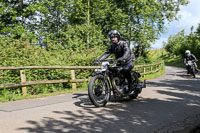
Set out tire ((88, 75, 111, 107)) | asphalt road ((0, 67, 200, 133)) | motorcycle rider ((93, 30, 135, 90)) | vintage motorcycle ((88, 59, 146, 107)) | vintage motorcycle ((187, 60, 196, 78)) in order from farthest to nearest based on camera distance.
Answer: vintage motorcycle ((187, 60, 196, 78)), motorcycle rider ((93, 30, 135, 90)), vintage motorcycle ((88, 59, 146, 107)), tire ((88, 75, 111, 107)), asphalt road ((0, 67, 200, 133))

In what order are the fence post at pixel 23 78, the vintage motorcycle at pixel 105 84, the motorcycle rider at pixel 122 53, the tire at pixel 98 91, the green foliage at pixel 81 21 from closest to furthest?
1. the tire at pixel 98 91
2. the vintage motorcycle at pixel 105 84
3. the motorcycle rider at pixel 122 53
4. the fence post at pixel 23 78
5. the green foliage at pixel 81 21

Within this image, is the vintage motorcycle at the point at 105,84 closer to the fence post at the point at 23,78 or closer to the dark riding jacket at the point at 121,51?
the dark riding jacket at the point at 121,51

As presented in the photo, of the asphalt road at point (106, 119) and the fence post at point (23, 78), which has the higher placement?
the fence post at point (23, 78)

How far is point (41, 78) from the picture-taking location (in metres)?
9.33

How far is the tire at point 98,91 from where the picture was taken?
5359mm

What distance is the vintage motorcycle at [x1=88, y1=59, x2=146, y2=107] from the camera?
5.48 metres

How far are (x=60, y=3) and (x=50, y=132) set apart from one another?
2802 cm

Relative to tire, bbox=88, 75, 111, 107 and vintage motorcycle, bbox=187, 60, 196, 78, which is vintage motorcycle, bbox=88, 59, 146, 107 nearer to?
tire, bbox=88, 75, 111, 107

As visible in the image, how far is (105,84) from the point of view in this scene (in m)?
5.78

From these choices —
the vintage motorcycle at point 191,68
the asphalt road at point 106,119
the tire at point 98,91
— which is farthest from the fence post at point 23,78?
the vintage motorcycle at point 191,68

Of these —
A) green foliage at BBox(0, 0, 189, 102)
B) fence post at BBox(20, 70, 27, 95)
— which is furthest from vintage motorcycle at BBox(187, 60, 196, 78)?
fence post at BBox(20, 70, 27, 95)

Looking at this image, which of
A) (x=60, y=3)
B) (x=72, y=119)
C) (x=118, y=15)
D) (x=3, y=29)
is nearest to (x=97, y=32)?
(x=118, y=15)

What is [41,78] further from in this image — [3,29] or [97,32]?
[97,32]

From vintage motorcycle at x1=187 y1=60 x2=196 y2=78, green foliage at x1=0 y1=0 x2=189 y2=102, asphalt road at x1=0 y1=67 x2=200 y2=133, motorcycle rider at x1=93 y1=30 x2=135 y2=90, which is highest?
green foliage at x1=0 y1=0 x2=189 y2=102
